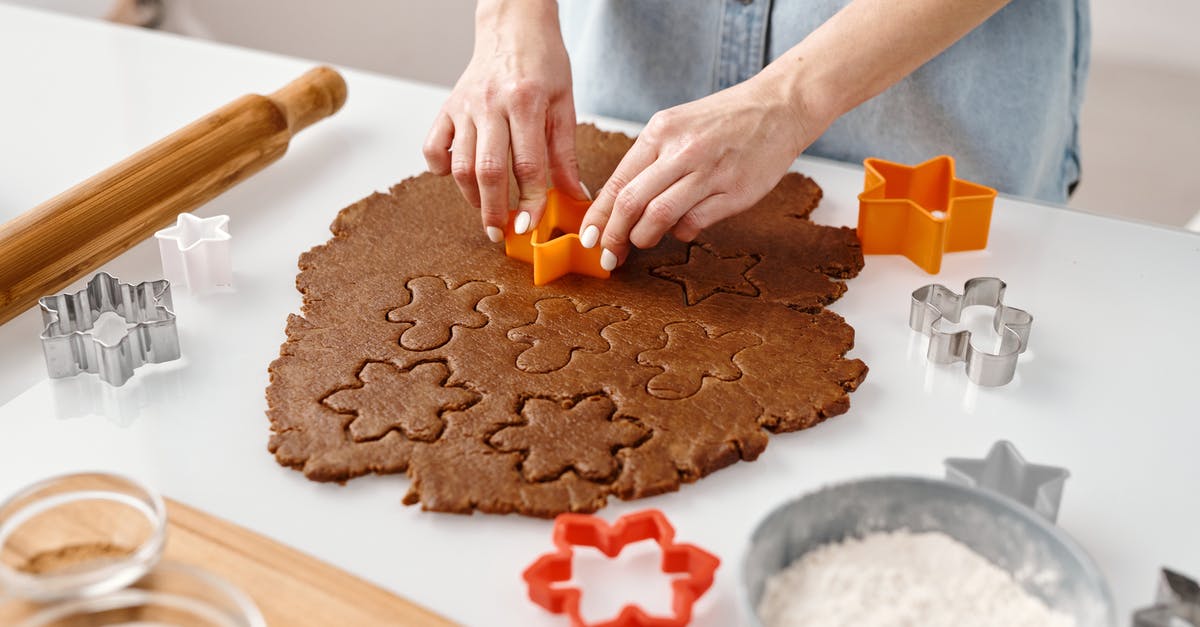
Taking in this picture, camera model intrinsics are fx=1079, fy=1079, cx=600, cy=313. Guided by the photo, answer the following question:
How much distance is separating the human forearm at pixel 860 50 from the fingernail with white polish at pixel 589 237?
26 centimetres

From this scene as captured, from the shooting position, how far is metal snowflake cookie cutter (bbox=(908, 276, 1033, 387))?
105 centimetres

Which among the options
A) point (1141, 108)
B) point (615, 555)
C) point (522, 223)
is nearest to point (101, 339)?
point (522, 223)

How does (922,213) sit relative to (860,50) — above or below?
below

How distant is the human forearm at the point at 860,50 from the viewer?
1.24 m

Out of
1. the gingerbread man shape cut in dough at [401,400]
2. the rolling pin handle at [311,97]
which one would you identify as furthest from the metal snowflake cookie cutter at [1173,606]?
the rolling pin handle at [311,97]

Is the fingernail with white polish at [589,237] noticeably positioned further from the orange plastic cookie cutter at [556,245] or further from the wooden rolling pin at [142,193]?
the wooden rolling pin at [142,193]

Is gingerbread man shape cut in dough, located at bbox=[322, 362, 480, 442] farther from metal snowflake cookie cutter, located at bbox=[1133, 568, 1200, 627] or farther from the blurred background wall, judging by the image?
the blurred background wall

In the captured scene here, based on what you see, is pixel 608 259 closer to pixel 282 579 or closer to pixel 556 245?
pixel 556 245

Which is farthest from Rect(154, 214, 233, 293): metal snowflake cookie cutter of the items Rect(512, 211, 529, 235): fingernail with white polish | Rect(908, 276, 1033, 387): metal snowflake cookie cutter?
Rect(908, 276, 1033, 387): metal snowflake cookie cutter

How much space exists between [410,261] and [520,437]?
359 mm

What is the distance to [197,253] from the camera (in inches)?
46.1

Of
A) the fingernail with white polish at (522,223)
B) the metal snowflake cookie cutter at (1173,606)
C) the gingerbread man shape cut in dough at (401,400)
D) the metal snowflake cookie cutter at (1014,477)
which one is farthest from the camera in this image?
the fingernail with white polish at (522,223)

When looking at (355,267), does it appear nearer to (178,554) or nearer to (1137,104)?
(178,554)

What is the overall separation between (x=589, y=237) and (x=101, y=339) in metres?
0.52
